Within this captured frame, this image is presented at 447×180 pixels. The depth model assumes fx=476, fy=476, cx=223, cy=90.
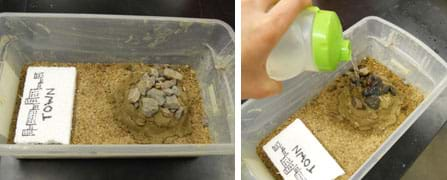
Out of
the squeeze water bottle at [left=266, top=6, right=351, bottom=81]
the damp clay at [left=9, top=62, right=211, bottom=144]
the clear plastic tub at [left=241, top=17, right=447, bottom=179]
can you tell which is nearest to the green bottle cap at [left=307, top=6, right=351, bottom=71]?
the squeeze water bottle at [left=266, top=6, right=351, bottom=81]

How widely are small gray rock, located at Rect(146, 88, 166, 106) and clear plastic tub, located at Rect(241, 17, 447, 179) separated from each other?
0.13m

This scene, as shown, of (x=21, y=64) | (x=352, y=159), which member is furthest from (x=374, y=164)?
(x=21, y=64)

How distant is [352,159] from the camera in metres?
0.68

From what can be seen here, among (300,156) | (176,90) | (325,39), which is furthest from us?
(176,90)

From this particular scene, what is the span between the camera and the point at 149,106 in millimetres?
688

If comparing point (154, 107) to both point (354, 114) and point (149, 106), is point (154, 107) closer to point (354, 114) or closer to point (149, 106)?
point (149, 106)

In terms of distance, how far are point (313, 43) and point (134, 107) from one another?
392mm

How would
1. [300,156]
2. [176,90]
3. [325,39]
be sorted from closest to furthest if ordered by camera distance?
[325,39] → [300,156] → [176,90]

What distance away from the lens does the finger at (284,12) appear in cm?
37

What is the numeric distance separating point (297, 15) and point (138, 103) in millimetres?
382

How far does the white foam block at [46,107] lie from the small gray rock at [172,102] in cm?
15

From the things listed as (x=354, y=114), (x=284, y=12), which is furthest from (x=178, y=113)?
(x=284, y=12)

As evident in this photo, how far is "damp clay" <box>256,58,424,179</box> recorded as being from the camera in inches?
27.4

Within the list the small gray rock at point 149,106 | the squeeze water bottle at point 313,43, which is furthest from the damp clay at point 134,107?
the squeeze water bottle at point 313,43
